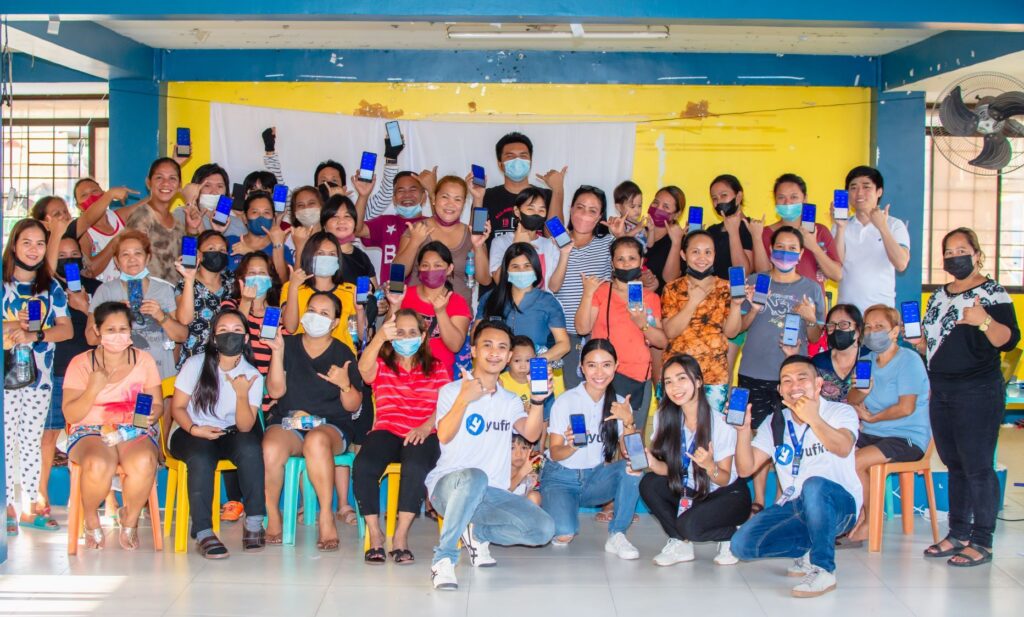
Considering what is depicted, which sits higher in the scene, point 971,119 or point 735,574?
point 971,119

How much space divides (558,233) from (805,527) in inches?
76.6

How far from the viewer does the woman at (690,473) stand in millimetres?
4777

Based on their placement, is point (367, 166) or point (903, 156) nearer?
point (367, 166)

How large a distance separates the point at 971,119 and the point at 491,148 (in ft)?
10.6

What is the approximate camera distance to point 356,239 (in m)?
6.32

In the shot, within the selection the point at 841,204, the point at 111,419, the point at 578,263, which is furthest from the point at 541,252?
the point at 111,419

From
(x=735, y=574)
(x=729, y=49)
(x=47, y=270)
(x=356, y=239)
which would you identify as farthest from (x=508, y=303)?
(x=729, y=49)

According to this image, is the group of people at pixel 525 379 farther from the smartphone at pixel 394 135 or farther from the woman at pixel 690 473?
the smartphone at pixel 394 135

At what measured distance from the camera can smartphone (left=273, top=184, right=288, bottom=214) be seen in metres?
6.11

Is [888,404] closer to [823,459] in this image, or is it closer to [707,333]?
[823,459]

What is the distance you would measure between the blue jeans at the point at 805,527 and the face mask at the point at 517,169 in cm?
264

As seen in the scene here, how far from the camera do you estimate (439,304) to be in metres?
5.43

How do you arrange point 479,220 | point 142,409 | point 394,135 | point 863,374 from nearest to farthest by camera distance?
1. point 142,409
2. point 863,374
3. point 479,220
4. point 394,135

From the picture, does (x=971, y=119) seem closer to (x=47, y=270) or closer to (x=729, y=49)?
(x=729, y=49)
